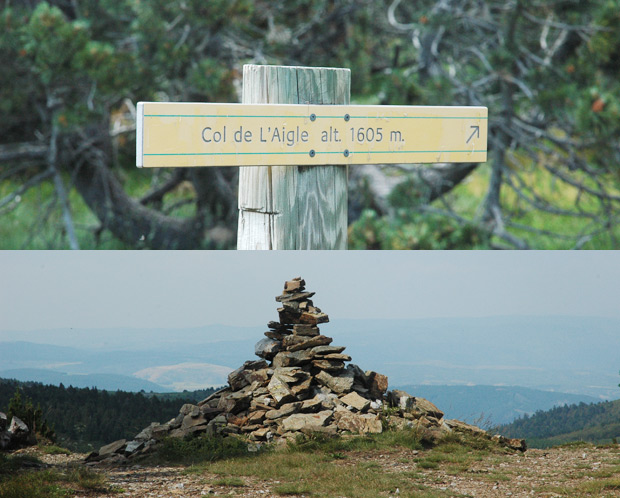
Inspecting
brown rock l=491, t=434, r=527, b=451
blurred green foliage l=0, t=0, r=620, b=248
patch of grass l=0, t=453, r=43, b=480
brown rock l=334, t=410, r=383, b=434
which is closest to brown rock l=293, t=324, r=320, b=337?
brown rock l=334, t=410, r=383, b=434

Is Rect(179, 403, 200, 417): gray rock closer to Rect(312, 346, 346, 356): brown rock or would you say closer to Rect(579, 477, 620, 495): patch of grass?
Rect(312, 346, 346, 356): brown rock

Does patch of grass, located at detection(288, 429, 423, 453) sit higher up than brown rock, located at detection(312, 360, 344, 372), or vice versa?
brown rock, located at detection(312, 360, 344, 372)

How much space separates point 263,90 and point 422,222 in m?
3.89

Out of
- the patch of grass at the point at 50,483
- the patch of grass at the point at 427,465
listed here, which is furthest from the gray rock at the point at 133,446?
the patch of grass at the point at 427,465

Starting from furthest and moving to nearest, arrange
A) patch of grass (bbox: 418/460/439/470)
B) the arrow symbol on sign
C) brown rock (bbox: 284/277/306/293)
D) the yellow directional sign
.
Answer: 1. brown rock (bbox: 284/277/306/293)
2. patch of grass (bbox: 418/460/439/470)
3. the arrow symbol on sign
4. the yellow directional sign

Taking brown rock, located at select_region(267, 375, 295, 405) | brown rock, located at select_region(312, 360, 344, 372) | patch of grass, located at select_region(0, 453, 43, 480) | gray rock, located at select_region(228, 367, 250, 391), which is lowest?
patch of grass, located at select_region(0, 453, 43, 480)

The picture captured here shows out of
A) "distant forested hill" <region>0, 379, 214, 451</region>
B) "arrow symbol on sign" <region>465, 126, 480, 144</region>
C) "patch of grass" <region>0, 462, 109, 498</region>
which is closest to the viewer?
"arrow symbol on sign" <region>465, 126, 480, 144</region>

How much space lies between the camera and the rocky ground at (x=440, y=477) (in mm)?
3008

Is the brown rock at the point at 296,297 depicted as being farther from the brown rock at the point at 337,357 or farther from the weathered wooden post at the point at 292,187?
the weathered wooden post at the point at 292,187

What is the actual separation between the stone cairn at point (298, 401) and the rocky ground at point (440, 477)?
210 millimetres

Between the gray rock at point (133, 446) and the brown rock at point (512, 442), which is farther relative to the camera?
the brown rock at point (512, 442)

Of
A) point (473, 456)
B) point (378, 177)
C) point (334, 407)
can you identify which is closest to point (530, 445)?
point (473, 456)

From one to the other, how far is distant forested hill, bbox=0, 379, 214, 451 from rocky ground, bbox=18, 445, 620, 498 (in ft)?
0.66

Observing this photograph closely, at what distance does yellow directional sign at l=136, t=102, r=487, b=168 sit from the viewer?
7.59ft
